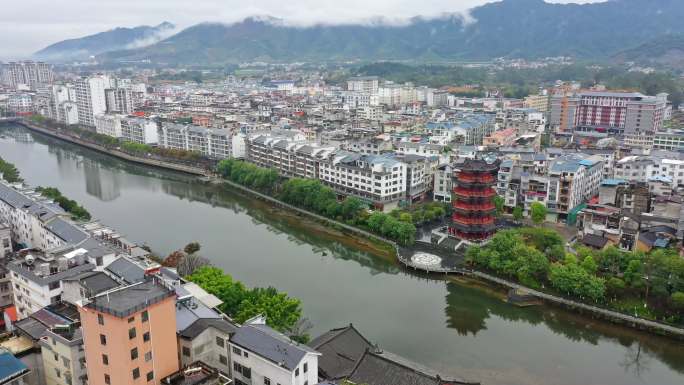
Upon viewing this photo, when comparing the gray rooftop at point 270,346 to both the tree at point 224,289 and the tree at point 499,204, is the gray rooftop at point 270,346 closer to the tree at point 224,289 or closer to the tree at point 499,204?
the tree at point 224,289

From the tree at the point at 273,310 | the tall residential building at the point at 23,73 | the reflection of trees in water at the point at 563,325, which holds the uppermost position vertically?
the tall residential building at the point at 23,73

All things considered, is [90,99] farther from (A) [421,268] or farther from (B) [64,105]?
(A) [421,268]

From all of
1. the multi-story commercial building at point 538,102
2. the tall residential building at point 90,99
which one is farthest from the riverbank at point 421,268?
the multi-story commercial building at point 538,102

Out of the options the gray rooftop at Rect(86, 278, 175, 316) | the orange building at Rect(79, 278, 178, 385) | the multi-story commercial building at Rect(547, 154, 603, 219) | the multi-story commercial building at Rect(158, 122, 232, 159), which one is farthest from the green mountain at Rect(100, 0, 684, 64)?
the orange building at Rect(79, 278, 178, 385)

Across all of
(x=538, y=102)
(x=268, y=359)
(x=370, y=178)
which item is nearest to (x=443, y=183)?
(x=370, y=178)

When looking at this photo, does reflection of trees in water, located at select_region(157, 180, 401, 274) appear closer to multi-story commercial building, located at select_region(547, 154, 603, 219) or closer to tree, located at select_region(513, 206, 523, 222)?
tree, located at select_region(513, 206, 523, 222)

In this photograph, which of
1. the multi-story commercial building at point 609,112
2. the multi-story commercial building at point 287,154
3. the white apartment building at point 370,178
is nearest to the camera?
the white apartment building at point 370,178
